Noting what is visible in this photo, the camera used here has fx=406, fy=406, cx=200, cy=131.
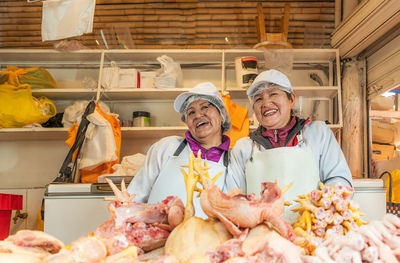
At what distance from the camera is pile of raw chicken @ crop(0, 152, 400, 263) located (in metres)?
0.81

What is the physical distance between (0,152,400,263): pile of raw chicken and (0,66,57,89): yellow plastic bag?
3.89 m

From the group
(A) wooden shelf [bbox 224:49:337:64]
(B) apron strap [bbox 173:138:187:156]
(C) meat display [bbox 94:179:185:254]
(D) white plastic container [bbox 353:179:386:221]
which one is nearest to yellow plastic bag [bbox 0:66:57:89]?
(A) wooden shelf [bbox 224:49:337:64]

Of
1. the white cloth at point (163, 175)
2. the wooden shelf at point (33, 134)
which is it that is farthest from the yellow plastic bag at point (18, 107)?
the white cloth at point (163, 175)

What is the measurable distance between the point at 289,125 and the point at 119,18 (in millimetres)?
3213

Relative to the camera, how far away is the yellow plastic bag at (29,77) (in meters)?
4.43

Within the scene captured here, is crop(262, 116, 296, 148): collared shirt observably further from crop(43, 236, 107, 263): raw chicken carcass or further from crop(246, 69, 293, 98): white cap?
crop(43, 236, 107, 263): raw chicken carcass

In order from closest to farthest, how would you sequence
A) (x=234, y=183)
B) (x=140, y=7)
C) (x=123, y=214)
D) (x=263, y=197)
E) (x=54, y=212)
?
1. (x=263, y=197)
2. (x=123, y=214)
3. (x=234, y=183)
4. (x=54, y=212)
5. (x=140, y=7)

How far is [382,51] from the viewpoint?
410 cm

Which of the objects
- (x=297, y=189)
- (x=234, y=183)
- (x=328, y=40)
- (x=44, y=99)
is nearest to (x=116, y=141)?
(x=44, y=99)

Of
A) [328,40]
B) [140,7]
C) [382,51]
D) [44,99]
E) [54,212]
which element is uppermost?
[140,7]

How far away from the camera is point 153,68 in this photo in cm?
503

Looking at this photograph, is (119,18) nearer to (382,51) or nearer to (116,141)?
(116,141)

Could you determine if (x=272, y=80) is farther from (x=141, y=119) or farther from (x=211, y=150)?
(x=141, y=119)

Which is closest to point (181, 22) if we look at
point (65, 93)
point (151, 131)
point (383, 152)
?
point (151, 131)
